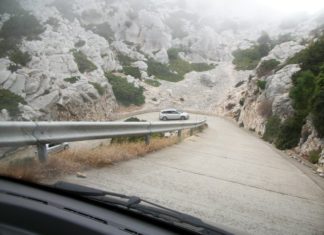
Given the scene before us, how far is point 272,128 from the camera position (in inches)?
998

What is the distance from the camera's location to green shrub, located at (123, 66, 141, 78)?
58812mm

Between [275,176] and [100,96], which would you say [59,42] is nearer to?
[100,96]

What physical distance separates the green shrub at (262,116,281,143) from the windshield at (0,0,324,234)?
110mm

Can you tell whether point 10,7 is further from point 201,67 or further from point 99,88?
point 201,67

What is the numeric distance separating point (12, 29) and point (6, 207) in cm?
4085

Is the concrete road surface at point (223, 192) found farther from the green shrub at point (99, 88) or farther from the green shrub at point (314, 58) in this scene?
the green shrub at point (99, 88)

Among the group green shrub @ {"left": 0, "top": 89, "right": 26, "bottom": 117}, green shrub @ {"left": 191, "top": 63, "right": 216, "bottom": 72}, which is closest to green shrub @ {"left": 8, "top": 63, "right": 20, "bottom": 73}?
green shrub @ {"left": 0, "top": 89, "right": 26, "bottom": 117}

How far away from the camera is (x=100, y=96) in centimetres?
3906

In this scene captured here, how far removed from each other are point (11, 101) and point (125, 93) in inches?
901

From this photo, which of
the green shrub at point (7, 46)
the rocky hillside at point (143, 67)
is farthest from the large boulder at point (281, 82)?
the green shrub at point (7, 46)

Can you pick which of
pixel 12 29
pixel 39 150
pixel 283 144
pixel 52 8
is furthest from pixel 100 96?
pixel 39 150

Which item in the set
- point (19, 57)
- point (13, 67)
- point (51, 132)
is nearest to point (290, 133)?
point (51, 132)

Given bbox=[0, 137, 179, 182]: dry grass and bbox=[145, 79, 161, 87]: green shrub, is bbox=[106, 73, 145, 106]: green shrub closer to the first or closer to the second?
bbox=[145, 79, 161, 87]: green shrub

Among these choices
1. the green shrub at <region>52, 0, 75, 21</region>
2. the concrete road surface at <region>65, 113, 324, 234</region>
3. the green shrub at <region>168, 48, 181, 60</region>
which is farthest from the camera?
the green shrub at <region>168, 48, 181, 60</region>
